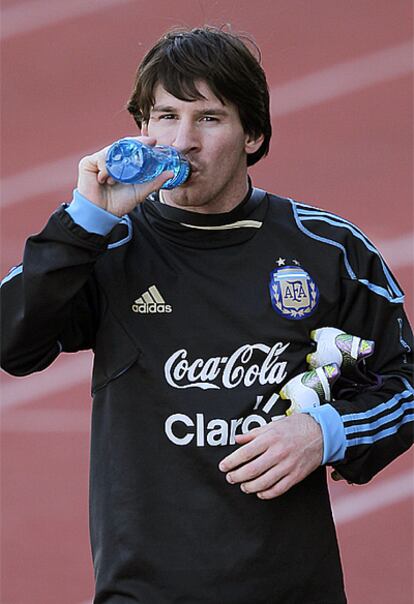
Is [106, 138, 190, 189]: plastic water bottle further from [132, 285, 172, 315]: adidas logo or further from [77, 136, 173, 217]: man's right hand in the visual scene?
[132, 285, 172, 315]: adidas logo

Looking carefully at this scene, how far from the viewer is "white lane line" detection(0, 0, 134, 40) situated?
11.3 ft

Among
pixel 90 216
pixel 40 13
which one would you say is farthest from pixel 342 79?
pixel 90 216

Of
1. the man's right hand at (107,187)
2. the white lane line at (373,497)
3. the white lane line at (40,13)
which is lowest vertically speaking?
the white lane line at (373,497)

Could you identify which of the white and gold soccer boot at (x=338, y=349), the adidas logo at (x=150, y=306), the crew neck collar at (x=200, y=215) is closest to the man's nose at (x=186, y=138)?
the crew neck collar at (x=200, y=215)

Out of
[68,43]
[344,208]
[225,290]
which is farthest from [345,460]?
[68,43]

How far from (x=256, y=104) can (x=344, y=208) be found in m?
1.47

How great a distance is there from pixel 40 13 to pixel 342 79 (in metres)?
0.96

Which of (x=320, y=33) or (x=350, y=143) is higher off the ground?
(x=320, y=33)

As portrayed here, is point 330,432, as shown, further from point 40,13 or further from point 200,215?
point 40,13

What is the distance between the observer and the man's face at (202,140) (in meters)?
1.72

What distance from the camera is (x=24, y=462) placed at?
340cm

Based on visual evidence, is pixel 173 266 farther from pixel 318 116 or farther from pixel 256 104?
pixel 318 116

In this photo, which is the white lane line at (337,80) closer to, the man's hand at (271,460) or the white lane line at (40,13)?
the white lane line at (40,13)

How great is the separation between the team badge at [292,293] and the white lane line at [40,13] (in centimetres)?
192
